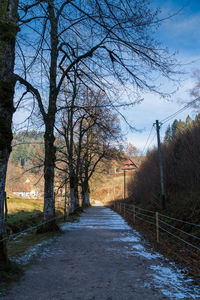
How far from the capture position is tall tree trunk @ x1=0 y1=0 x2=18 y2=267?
4.96 m

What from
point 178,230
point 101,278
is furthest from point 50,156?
point 101,278

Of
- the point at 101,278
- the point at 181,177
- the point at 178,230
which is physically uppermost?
the point at 181,177

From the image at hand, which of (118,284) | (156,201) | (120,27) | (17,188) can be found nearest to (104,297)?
(118,284)

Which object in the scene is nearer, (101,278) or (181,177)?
(101,278)

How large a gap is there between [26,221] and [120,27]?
43.8 feet

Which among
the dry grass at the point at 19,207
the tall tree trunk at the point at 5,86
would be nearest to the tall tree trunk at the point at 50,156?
the tall tree trunk at the point at 5,86

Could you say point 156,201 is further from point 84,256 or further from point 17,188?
point 17,188

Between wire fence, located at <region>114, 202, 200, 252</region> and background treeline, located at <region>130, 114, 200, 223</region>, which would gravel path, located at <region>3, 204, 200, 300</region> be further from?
background treeline, located at <region>130, 114, 200, 223</region>

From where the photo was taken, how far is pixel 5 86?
5.09m

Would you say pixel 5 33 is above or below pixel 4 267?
above

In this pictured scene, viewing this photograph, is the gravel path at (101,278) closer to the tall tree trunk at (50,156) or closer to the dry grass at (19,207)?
the tall tree trunk at (50,156)

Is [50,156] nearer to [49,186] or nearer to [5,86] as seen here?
[49,186]

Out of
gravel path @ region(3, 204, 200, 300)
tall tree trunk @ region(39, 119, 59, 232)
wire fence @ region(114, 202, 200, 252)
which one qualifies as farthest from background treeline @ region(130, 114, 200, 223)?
tall tree trunk @ region(39, 119, 59, 232)

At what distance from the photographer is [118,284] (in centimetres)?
451
